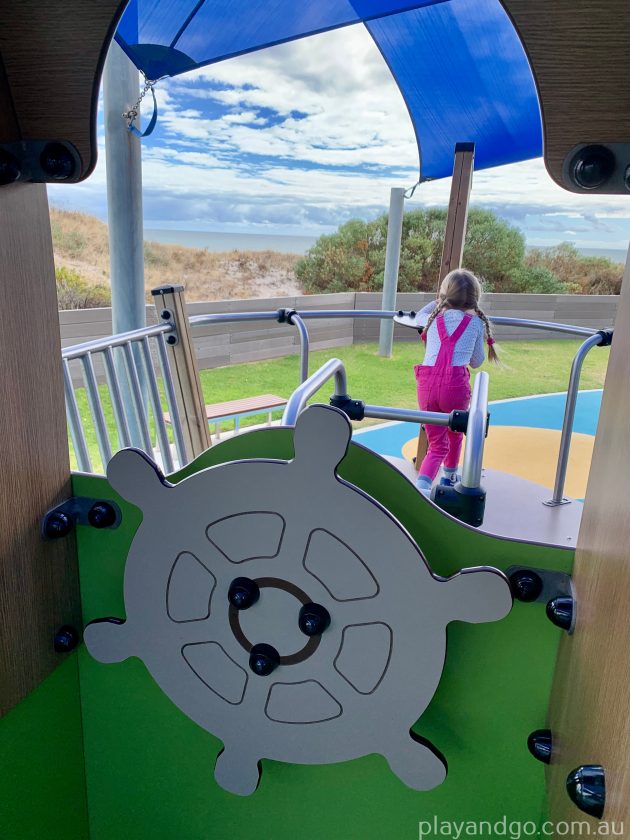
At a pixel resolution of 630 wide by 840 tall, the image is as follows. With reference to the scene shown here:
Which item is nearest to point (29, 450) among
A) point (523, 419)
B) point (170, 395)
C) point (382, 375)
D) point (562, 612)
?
point (562, 612)

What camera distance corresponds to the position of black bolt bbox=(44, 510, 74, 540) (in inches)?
30.4

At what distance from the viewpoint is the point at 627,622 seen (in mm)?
453

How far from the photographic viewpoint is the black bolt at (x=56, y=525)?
0.77 meters

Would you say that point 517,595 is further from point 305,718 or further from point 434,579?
point 305,718

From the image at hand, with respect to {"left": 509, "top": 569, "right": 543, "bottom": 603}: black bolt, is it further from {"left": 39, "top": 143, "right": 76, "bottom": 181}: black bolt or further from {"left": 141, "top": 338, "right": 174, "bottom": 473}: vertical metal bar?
{"left": 141, "top": 338, "right": 174, "bottom": 473}: vertical metal bar

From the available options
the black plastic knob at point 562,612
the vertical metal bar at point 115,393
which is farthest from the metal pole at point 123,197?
the black plastic knob at point 562,612

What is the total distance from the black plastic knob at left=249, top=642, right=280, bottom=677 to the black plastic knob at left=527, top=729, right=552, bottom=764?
31cm

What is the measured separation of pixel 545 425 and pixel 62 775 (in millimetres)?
6563

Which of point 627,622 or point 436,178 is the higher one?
point 436,178

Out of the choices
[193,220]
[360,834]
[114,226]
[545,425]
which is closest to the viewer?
[360,834]

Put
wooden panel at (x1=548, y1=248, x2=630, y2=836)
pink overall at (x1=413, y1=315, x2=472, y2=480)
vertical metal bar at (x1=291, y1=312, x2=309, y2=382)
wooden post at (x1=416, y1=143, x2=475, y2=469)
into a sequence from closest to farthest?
1. wooden panel at (x1=548, y1=248, x2=630, y2=836)
2. vertical metal bar at (x1=291, y1=312, x2=309, y2=382)
3. pink overall at (x1=413, y1=315, x2=472, y2=480)
4. wooden post at (x1=416, y1=143, x2=475, y2=469)

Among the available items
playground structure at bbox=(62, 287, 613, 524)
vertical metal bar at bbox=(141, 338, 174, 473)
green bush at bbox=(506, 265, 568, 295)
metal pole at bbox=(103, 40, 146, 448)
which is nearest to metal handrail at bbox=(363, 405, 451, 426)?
playground structure at bbox=(62, 287, 613, 524)

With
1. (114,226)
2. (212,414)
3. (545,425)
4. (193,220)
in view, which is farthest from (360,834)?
(193,220)

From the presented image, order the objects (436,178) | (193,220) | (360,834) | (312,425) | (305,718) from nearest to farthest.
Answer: (312,425), (305,718), (360,834), (436,178), (193,220)
